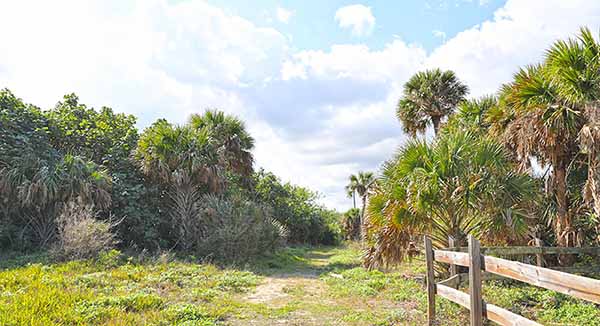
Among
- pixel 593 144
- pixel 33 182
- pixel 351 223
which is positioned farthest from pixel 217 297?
pixel 351 223

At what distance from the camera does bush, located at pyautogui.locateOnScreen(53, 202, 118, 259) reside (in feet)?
36.5

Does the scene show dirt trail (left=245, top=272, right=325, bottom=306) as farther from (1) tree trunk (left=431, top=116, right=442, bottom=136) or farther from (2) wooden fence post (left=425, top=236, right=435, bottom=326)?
(1) tree trunk (left=431, top=116, right=442, bottom=136)

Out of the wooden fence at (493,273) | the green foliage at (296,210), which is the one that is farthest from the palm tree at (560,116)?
the green foliage at (296,210)

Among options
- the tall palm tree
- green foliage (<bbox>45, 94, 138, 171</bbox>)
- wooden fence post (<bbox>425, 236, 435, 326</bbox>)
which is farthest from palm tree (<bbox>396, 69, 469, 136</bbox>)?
green foliage (<bbox>45, 94, 138, 171</bbox>)

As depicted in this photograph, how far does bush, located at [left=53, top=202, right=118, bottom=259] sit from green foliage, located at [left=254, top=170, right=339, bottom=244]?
12987mm

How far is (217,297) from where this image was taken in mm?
8062

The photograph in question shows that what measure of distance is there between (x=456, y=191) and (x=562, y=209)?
3.22 meters

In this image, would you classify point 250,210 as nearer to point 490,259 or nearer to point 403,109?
point 403,109

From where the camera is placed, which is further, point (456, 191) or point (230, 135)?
point (230, 135)

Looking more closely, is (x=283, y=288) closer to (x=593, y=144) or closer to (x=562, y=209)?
(x=562, y=209)

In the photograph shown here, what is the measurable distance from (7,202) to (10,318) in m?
9.40

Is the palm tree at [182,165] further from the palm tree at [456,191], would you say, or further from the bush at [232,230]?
the palm tree at [456,191]

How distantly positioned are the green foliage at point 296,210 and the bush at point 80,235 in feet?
42.6

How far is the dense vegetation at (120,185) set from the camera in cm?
1246
